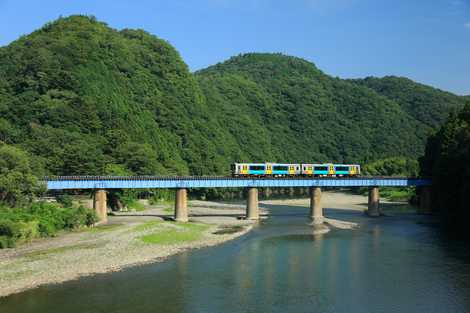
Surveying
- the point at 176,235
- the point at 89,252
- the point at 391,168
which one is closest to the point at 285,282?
the point at 89,252

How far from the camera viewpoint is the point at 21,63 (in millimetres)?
149000

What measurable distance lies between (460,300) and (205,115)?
157 meters

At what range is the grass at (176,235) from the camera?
65.4 meters

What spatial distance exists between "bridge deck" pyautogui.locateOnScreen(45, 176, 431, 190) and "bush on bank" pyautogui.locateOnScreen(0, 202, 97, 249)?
15.7 feet

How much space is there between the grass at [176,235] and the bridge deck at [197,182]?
434 inches

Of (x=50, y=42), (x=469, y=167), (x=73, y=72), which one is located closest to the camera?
(x=469, y=167)

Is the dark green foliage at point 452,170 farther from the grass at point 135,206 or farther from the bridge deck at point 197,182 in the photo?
the grass at point 135,206

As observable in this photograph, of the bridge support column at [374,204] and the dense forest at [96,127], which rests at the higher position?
the dense forest at [96,127]

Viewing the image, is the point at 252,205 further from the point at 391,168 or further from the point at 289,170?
the point at 391,168

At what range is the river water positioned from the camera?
38875 millimetres

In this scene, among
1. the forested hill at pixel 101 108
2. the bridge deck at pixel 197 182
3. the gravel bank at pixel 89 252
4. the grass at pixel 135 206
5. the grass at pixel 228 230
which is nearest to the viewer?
the gravel bank at pixel 89 252

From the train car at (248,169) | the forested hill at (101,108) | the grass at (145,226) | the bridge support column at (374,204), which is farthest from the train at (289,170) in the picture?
the forested hill at (101,108)

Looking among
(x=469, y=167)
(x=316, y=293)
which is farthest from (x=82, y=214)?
(x=469, y=167)

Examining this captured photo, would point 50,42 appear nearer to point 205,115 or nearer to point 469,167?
point 205,115
